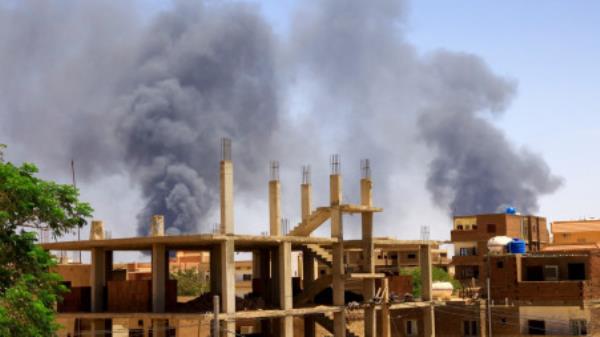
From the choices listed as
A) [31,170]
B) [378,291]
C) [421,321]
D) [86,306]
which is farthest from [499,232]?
[31,170]

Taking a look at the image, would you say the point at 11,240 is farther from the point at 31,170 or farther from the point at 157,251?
the point at 157,251

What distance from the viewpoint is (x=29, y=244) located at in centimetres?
3647

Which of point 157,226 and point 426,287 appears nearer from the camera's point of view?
point 157,226

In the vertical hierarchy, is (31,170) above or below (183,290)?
above

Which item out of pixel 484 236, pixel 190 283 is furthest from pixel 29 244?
pixel 484 236

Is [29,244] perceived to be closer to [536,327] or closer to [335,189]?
[335,189]

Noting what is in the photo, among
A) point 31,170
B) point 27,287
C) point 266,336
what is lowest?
point 266,336

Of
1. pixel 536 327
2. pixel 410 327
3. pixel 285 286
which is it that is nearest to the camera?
pixel 285 286

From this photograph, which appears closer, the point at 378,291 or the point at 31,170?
the point at 31,170

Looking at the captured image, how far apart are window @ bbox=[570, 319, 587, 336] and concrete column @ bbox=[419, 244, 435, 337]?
32.1 feet

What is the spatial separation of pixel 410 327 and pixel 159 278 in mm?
26712

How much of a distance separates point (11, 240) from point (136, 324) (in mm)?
42330

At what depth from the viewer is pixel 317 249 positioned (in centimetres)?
6291

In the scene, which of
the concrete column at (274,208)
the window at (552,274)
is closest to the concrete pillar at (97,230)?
the concrete column at (274,208)
